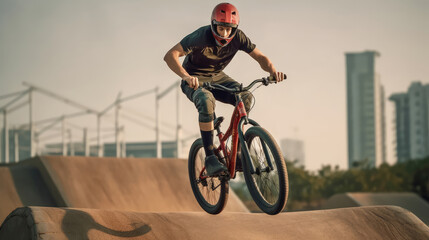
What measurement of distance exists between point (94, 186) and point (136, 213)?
8.26 meters

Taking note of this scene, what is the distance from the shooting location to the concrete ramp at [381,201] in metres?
30.2

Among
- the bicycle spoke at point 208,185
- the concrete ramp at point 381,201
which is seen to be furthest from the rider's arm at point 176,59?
the concrete ramp at point 381,201

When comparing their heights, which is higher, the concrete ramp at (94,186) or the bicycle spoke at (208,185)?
the bicycle spoke at (208,185)

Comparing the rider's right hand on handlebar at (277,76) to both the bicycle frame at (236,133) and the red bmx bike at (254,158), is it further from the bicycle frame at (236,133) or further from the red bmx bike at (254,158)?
the bicycle frame at (236,133)

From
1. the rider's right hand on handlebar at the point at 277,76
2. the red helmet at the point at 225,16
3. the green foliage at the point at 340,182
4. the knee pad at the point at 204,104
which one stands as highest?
the red helmet at the point at 225,16

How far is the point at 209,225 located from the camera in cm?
1238

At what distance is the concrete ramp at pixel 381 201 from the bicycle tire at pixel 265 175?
2181 cm

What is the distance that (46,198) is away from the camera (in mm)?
19484

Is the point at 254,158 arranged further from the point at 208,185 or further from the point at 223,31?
the point at 223,31

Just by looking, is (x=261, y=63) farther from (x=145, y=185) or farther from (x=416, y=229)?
(x=145, y=185)

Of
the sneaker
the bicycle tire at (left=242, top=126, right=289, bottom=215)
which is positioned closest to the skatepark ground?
the sneaker

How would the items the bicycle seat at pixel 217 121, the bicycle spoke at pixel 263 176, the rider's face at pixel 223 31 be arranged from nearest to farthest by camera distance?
the bicycle spoke at pixel 263 176
the rider's face at pixel 223 31
the bicycle seat at pixel 217 121

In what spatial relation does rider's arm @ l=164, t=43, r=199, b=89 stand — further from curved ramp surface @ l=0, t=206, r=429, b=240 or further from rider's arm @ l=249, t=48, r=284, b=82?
curved ramp surface @ l=0, t=206, r=429, b=240

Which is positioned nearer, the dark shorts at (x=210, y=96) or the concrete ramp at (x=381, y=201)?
the dark shorts at (x=210, y=96)
